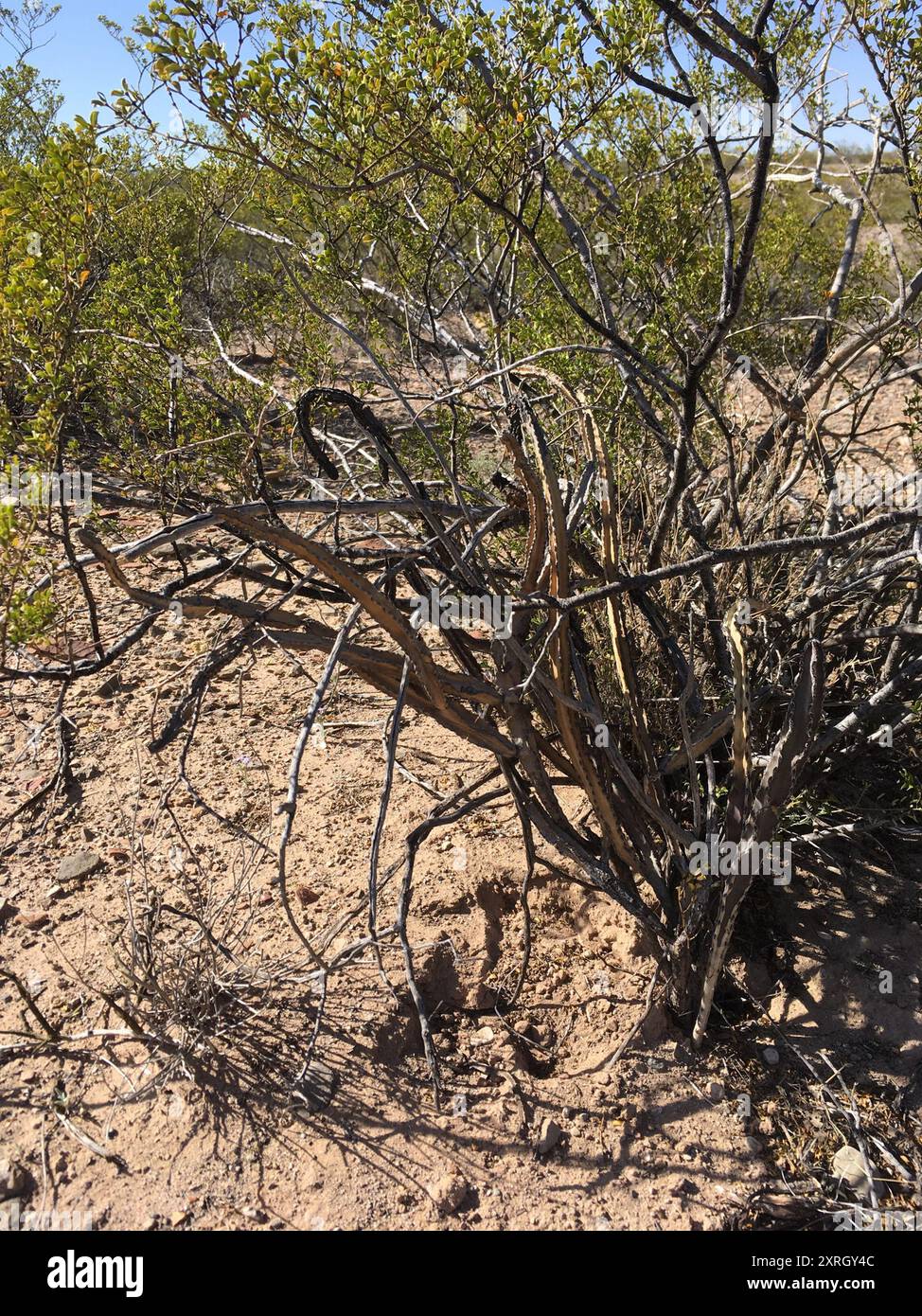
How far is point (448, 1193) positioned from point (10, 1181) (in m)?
0.93

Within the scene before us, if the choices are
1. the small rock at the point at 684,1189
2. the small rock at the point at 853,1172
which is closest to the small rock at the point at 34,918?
the small rock at the point at 684,1189

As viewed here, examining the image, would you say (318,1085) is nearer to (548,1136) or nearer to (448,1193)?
(448,1193)

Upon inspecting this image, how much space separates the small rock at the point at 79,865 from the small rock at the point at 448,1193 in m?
1.32

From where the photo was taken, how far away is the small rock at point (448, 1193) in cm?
214

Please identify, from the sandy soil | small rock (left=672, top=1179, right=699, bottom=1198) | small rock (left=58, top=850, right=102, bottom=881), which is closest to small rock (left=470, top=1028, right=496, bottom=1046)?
the sandy soil

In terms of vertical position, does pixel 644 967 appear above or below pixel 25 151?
below

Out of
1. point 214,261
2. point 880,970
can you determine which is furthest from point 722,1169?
point 214,261

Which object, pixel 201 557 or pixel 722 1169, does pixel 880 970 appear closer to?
pixel 722 1169

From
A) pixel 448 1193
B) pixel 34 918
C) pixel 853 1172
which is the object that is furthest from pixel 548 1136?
pixel 34 918

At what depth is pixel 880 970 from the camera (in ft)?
9.04

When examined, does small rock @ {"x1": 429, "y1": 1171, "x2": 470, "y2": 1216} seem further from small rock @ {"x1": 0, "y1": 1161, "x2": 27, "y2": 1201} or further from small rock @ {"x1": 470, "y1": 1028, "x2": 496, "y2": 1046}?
small rock @ {"x1": 0, "y1": 1161, "x2": 27, "y2": 1201}

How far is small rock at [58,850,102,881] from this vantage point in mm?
2807

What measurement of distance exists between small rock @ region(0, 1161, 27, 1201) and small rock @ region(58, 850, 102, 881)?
0.85 meters

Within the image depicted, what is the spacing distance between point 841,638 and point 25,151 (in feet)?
28.9
